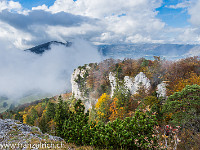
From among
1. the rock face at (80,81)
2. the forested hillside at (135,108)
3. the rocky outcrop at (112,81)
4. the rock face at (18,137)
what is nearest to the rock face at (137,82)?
the forested hillside at (135,108)

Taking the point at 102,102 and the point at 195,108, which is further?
the point at 102,102

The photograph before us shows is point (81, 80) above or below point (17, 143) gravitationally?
above

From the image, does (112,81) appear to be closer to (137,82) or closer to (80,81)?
(137,82)

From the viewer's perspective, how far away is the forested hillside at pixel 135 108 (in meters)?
8.44

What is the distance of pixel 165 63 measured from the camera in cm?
3262

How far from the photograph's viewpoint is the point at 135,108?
2662 cm

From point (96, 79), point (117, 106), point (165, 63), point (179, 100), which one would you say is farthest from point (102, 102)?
point (179, 100)

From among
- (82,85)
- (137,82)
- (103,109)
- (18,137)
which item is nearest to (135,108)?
(103,109)

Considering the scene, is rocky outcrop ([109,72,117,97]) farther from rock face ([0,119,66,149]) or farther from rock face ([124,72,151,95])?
rock face ([0,119,66,149])

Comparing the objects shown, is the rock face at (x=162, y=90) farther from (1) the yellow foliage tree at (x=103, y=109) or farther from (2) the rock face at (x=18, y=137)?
(2) the rock face at (x=18, y=137)

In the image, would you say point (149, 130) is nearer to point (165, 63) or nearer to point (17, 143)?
point (17, 143)

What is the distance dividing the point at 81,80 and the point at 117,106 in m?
29.0

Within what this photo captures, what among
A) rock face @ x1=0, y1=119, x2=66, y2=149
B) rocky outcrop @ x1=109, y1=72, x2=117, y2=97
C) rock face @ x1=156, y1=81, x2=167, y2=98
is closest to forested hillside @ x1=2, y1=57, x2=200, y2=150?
rock face @ x1=156, y1=81, x2=167, y2=98

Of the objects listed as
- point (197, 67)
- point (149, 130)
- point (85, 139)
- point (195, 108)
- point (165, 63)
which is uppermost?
point (165, 63)
